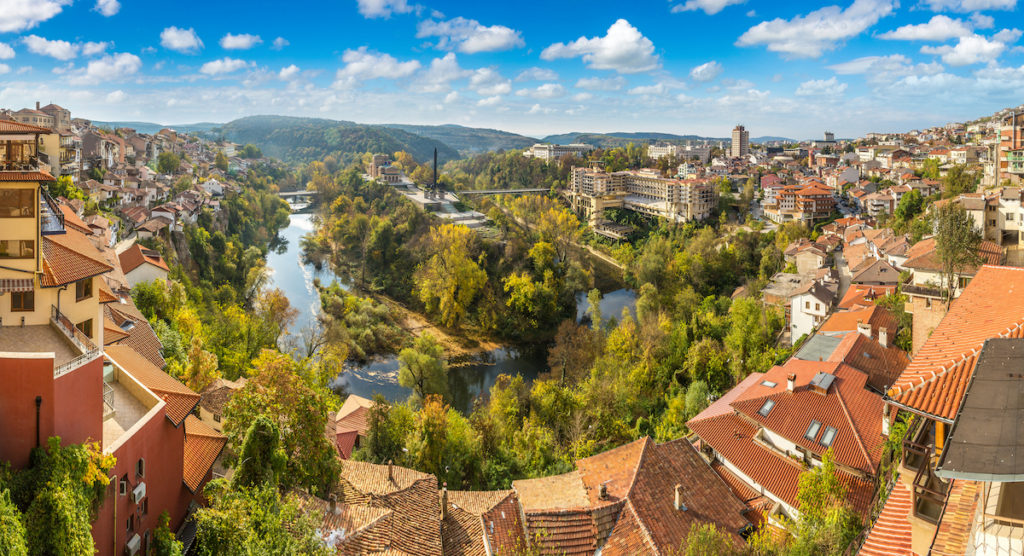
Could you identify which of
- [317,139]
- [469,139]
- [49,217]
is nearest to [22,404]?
[49,217]

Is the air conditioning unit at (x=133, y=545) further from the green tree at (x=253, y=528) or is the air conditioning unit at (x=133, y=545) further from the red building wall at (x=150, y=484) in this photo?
the green tree at (x=253, y=528)

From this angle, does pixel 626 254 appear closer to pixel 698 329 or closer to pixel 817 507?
pixel 698 329

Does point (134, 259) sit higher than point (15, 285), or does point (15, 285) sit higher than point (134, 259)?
point (15, 285)

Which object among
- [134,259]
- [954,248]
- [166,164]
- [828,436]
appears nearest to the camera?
[828,436]

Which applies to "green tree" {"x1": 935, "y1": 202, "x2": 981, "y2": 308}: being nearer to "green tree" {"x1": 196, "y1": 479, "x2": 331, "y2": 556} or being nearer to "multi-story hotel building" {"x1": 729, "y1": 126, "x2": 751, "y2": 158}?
"green tree" {"x1": 196, "y1": 479, "x2": 331, "y2": 556}

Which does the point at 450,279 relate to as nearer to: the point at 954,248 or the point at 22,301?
the point at 954,248

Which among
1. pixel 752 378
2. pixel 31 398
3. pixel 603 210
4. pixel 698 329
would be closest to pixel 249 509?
pixel 31 398

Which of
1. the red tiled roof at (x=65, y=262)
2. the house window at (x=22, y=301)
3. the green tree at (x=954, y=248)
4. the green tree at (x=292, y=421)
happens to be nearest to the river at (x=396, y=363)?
the green tree at (x=292, y=421)
